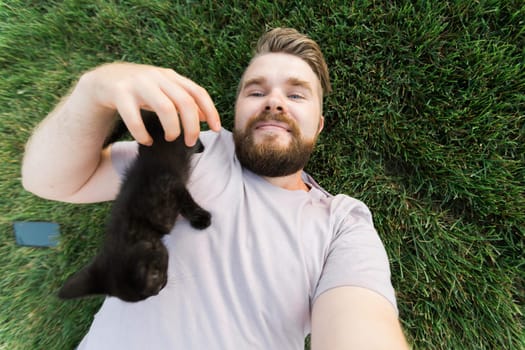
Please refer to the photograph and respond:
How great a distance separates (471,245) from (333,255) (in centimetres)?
120

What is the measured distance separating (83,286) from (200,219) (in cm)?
52

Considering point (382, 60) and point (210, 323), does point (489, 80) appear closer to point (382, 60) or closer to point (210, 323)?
point (382, 60)

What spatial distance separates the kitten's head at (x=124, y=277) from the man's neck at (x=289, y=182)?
2.45 feet

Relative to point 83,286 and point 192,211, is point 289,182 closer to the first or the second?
point 192,211

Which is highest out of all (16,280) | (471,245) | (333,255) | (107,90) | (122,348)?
(107,90)

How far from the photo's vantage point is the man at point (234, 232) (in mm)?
1108

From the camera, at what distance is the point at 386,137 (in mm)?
2125

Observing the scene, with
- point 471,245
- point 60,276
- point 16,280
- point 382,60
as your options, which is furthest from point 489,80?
point 16,280

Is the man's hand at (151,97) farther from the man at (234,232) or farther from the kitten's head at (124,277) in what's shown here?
the kitten's head at (124,277)

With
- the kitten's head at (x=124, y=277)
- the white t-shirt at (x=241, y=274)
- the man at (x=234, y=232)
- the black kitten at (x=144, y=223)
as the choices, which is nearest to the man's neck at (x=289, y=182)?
the man at (x=234, y=232)

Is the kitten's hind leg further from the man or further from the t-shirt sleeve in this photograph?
the t-shirt sleeve

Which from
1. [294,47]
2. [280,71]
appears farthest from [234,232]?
[294,47]

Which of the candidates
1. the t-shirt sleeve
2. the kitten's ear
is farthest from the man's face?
the kitten's ear

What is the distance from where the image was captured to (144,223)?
1.35 m
